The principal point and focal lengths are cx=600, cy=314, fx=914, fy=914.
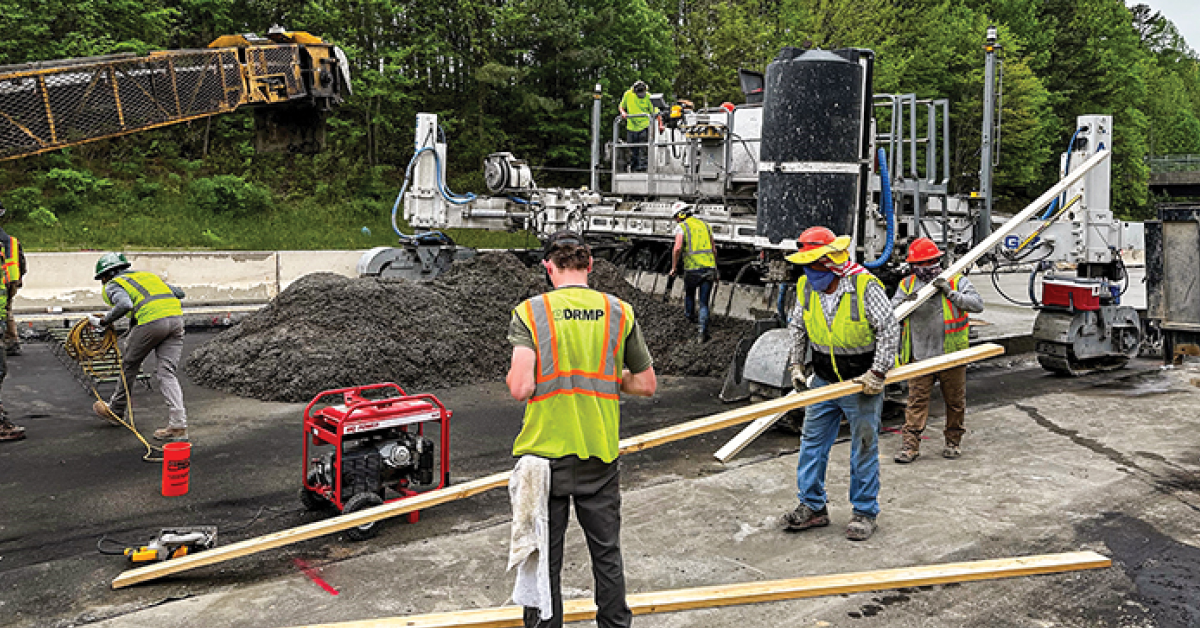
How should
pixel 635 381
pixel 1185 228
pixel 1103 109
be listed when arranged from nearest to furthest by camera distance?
1. pixel 635 381
2. pixel 1185 228
3. pixel 1103 109

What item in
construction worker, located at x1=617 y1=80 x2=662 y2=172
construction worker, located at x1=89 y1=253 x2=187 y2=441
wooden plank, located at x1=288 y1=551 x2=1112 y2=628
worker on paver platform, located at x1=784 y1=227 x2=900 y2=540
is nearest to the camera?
wooden plank, located at x1=288 y1=551 x2=1112 y2=628

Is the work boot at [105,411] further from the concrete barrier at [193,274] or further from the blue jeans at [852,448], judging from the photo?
the concrete barrier at [193,274]

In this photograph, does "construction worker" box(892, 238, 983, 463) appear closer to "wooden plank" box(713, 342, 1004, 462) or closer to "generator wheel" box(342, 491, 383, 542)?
"wooden plank" box(713, 342, 1004, 462)

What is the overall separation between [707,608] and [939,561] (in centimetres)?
→ 155

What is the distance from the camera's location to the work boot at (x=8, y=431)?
26.0ft

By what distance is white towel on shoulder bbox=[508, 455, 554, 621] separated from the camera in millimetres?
3520

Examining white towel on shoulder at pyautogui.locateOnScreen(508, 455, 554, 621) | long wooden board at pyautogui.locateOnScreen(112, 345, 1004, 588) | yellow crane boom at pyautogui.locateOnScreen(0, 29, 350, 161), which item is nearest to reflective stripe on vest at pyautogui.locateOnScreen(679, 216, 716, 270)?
yellow crane boom at pyautogui.locateOnScreen(0, 29, 350, 161)

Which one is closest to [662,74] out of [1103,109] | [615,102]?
[615,102]

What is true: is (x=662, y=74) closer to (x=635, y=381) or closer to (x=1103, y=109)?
(x=1103, y=109)

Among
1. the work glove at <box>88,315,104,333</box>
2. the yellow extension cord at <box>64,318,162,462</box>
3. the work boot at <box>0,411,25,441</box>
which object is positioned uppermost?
the work glove at <box>88,315,104,333</box>

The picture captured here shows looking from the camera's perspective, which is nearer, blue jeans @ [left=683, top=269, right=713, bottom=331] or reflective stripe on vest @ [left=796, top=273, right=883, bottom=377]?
reflective stripe on vest @ [left=796, top=273, right=883, bottom=377]

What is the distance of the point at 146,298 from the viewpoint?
779 cm

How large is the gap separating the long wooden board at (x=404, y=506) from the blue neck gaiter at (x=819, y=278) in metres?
0.61

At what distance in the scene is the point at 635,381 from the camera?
3818 mm
